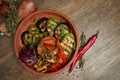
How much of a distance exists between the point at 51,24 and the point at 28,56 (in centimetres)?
18

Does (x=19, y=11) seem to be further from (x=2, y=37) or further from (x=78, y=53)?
(x=78, y=53)

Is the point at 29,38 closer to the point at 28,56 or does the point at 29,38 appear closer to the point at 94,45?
the point at 28,56

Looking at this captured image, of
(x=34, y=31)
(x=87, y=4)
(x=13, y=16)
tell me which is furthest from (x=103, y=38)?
(x=13, y=16)

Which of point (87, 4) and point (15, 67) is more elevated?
point (87, 4)

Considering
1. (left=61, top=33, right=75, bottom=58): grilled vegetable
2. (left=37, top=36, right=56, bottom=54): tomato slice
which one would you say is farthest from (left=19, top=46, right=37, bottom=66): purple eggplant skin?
(left=61, top=33, right=75, bottom=58): grilled vegetable

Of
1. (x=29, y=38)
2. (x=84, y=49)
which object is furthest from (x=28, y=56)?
(x=84, y=49)

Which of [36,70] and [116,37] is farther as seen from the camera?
[116,37]

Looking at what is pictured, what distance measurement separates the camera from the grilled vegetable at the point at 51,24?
1.32 meters

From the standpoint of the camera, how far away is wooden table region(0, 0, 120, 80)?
139cm

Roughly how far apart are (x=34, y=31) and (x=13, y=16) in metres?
0.12

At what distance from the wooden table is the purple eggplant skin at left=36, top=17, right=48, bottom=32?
0.34 ft

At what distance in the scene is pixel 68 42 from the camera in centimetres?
132

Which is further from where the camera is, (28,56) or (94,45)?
(94,45)

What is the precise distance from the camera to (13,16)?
1340mm
